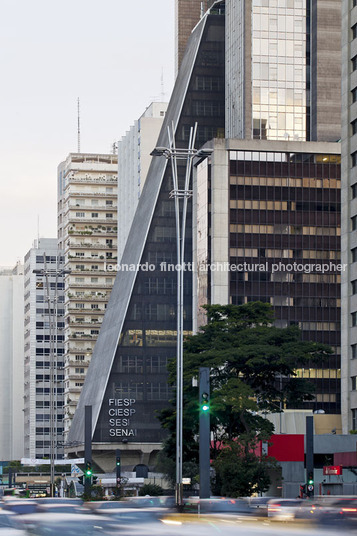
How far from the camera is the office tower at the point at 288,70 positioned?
14275 cm

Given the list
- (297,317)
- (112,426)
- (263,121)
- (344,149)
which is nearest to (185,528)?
(344,149)

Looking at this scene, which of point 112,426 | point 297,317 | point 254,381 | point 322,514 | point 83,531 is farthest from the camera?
point 112,426

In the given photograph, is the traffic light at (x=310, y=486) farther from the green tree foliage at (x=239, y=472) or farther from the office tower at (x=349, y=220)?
the office tower at (x=349, y=220)

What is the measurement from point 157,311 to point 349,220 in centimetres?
6626

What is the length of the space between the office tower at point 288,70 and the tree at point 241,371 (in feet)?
185

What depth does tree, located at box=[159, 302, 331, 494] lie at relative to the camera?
81.4 metres

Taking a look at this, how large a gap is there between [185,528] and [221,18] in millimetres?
133012

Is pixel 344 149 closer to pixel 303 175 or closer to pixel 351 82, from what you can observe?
pixel 351 82

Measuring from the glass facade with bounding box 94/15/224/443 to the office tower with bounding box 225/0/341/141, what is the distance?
11.6m

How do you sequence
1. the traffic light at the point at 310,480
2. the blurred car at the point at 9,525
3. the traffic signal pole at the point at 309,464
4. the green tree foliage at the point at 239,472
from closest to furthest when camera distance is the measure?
1. the blurred car at the point at 9,525
2. the traffic signal pole at the point at 309,464
3. the traffic light at the point at 310,480
4. the green tree foliage at the point at 239,472

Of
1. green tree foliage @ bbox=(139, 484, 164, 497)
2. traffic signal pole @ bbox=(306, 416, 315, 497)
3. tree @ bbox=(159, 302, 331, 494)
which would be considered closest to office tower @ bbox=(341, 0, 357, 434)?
tree @ bbox=(159, 302, 331, 494)

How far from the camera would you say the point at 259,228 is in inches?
5384

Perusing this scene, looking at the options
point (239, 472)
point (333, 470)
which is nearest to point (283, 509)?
point (239, 472)
